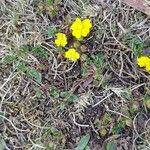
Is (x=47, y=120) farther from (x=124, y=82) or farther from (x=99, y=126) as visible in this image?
(x=124, y=82)

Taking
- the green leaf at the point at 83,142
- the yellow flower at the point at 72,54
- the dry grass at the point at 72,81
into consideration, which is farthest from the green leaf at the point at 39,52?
the green leaf at the point at 83,142

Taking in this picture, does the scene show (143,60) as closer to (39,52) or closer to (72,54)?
(72,54)

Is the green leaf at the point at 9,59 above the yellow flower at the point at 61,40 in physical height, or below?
below

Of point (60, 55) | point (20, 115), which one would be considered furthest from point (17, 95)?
point (60, 55)

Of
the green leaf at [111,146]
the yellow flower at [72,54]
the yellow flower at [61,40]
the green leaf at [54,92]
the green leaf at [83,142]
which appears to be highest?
the yellow flower at [61,40]

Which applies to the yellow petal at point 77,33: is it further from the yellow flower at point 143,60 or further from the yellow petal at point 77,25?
the yellow flower at point 143,60

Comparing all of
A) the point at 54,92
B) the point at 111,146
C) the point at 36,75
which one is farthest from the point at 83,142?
the point at 36,75

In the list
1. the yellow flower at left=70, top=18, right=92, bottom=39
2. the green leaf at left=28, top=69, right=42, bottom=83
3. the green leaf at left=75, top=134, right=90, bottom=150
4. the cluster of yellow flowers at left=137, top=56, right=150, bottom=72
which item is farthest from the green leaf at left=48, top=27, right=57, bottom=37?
the green leaf at left=75, top=134, right=90, bottom=150
